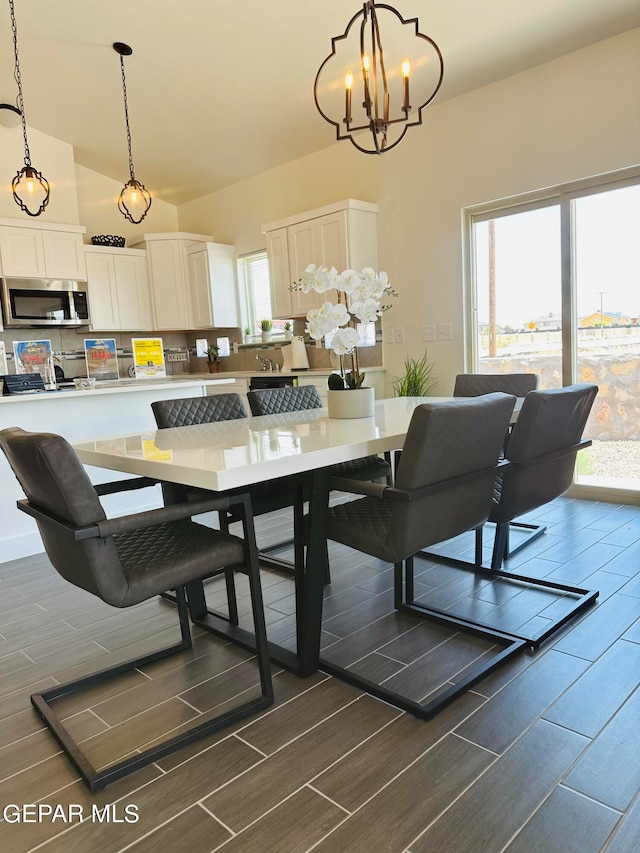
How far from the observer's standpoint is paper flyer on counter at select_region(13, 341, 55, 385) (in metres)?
5.97

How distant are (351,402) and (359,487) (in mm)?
695

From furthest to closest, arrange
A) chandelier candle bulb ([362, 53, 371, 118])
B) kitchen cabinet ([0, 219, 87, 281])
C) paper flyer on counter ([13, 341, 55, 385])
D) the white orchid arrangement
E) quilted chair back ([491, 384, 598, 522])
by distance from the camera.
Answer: paper flyer on counter ([13, 341, 55, 385])
kitchen cabinet ([0, 219, 87, 281])
the white orchid arrangement
quilted chair back ([491, 384, 598, 522])
chandelier candle bulb ([362, 53, 371, 118])

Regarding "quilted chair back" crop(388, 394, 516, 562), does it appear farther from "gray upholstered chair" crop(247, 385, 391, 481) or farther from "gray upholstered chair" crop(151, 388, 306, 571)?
"gray upholstered chair" crop(247, 385, 391, 481)

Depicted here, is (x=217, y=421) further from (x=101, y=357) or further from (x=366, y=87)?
(x=101, y=357)

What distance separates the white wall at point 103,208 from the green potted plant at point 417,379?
381 cm

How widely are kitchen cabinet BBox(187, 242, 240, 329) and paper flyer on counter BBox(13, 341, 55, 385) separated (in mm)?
1573

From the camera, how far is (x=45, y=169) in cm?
580

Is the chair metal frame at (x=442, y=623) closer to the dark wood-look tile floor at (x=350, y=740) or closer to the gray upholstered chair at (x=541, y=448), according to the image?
the dark wood-look tile floor at (x=350, y=740)

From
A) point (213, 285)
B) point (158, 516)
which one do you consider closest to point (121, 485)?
point (158, 516)

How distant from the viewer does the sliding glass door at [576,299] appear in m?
3.82

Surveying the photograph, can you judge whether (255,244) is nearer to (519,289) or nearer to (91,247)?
(91,247)

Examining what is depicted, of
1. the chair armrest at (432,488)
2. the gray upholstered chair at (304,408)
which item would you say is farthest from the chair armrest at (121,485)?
the gray upholstered chair at (304,408)

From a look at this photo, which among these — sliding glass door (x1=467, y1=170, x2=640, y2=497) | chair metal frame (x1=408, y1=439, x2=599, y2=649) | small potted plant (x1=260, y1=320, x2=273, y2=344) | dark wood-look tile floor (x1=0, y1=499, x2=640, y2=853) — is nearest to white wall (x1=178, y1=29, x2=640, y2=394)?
sliding glass door (x1=467, y1=170, x2=640, y2=497)

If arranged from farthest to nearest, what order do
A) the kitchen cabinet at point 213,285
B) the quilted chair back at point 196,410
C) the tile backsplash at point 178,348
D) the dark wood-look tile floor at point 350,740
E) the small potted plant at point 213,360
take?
1. the small potted plant at point 213,360
2. the kitchen cabinet at point 213,285
3. the tile backsplash at point 178,348
4. the quilted chair back at point 196,410
5. the dark wood-look tile floor at point 350,740
